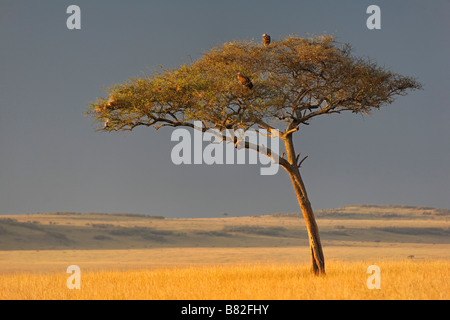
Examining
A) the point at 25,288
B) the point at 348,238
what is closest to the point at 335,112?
the point at 25,288

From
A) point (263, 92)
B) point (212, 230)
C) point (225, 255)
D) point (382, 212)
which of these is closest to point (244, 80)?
point (263, 92)

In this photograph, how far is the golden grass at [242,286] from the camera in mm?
16500

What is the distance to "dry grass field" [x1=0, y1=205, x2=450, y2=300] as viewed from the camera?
1806cm

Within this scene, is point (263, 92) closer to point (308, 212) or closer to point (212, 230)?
point (308, 212)

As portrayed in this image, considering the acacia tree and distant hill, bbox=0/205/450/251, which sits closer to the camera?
the acacia tree

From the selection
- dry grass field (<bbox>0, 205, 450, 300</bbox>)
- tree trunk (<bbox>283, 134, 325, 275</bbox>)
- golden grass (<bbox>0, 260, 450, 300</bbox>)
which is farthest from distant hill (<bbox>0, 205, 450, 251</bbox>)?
tree trunk (<bbox>283, 134, 325, 275</bbox>)

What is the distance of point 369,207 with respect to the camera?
4318 inches

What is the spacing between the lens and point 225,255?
5362cm

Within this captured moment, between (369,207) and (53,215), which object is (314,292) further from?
(369,207)

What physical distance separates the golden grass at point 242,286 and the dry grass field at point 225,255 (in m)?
0.04

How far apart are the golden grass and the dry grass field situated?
0.13ft

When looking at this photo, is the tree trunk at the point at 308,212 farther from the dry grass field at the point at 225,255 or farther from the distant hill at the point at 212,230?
the distant hill at the point at 212,230

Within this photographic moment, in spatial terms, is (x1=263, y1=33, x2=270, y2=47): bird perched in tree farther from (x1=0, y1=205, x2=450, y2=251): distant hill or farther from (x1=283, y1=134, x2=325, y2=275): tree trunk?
(x1=0, y1=205, x2=450, y2=251): distant hill

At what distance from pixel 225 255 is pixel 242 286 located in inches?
1389
